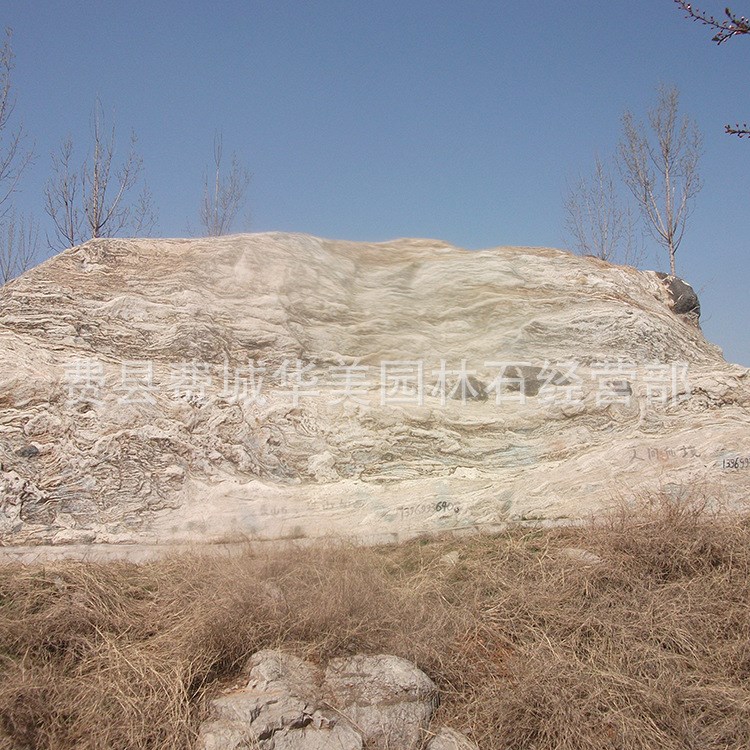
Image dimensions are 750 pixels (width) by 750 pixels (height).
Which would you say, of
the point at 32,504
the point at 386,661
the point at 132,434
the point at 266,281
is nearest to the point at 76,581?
the point at 32,504

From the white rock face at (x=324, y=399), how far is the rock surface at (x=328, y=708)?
178cm

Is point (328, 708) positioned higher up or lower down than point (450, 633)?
lower down

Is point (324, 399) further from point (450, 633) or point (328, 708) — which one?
point (328, 708)

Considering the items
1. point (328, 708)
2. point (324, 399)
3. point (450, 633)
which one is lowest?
point (328, 708)

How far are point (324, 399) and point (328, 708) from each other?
3311mm

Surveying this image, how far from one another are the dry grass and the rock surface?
12cm

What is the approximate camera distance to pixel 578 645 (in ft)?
15.1

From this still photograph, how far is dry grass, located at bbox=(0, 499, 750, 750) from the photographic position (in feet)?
12.9

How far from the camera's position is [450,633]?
473 centimetres

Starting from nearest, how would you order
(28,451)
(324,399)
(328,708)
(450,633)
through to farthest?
(328,708) < (450,633) < (28,451) < (324,399)

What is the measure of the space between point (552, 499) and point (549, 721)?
2762mm

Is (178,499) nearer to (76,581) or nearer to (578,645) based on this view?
(76,581)

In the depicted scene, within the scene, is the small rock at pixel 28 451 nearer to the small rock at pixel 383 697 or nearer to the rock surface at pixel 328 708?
the rock surface at pixel 328 708

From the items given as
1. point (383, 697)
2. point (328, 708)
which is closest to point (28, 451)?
point (328, 708)
